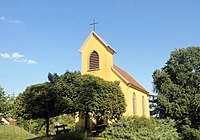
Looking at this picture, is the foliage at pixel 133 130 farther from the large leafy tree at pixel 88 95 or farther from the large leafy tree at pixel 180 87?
the large leafy tree at pixel 180 87

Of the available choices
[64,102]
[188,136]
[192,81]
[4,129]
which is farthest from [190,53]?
[4,129]

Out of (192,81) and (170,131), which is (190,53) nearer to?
(192,81)

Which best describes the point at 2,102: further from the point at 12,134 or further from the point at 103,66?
the point at 103,66

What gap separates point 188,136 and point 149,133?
11370 millimetres

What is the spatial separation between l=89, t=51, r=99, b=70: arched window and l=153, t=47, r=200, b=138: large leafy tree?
11.3 meters

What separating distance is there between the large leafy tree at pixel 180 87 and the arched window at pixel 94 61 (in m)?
11.3

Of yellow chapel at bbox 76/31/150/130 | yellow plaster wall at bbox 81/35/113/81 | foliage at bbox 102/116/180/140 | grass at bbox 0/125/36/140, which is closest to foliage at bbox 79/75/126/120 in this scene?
foliage at bbox 102/116/180/140

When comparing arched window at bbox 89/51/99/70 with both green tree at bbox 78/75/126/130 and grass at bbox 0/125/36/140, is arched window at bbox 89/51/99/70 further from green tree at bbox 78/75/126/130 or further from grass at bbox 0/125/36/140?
grass at bbox 0/125/36/140

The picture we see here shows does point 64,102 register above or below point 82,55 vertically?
below

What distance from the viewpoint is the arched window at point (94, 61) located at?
28.2 metres

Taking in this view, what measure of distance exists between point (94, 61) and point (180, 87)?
12924 mm

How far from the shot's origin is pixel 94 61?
2841cm

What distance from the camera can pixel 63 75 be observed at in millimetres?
22438

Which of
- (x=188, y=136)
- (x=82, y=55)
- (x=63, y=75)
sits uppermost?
(x=82, y=55)
